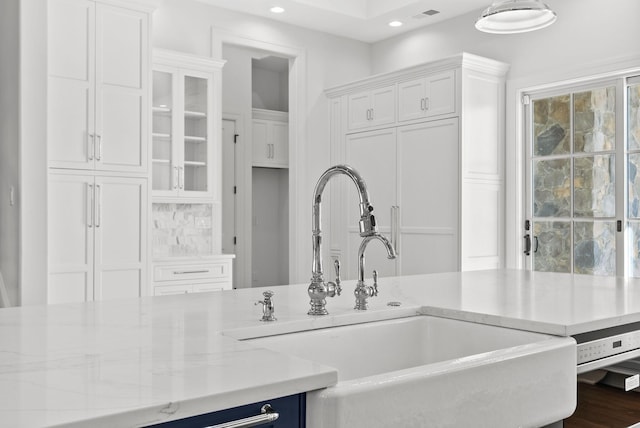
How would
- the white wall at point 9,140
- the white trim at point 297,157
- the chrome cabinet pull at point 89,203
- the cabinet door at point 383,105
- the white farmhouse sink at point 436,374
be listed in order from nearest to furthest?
the white farmhouse sink at point 436,374 < the white wall at point 9,140 < the chrome cabinet pull at point 89,203 < the cabinet door at point 383,105 < the white trim at point 297,157

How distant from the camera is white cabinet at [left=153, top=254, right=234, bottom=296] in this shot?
4520 mm

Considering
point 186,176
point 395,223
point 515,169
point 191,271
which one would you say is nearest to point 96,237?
point 191,271

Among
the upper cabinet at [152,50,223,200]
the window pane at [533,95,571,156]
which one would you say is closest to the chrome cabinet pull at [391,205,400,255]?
the window pane at [533,95,571,156]

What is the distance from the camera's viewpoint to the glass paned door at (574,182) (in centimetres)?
451

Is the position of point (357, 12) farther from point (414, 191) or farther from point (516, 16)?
point (516, 16)

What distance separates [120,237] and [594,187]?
11.2 ft

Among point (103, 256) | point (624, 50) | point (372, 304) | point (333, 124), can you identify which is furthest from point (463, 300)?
point (333, 124)

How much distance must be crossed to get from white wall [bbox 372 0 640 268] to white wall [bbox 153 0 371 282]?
640mm

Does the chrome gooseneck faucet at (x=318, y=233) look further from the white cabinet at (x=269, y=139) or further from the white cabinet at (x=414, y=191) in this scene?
the white cabinet at (x=269, y=139)

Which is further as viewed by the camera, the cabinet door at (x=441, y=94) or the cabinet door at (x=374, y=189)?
the cabinet door at (x=374, y=189)

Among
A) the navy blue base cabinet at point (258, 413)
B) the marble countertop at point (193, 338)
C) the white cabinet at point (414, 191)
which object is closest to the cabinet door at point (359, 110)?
the white cabinet at point (414, 191)

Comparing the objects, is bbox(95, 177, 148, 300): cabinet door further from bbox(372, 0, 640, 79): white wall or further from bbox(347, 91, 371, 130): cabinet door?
bbox(372, 0, 640, 79): white wall

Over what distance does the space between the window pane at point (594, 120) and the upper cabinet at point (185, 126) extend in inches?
110

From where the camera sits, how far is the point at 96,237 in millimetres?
4055
